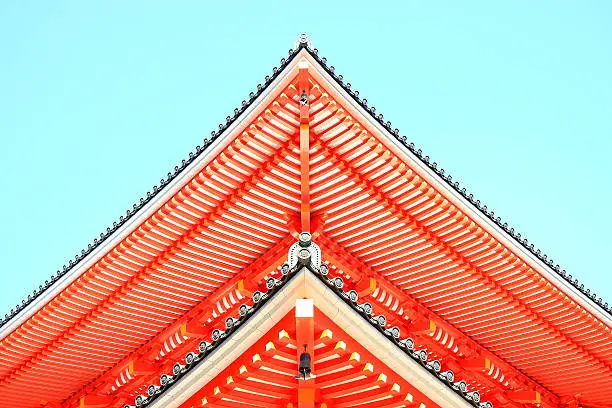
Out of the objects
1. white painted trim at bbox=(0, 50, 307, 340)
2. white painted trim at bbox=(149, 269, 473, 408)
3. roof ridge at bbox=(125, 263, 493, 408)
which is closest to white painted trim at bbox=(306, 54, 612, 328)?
white painted trim at bbox=(0, 50, 307, 340)

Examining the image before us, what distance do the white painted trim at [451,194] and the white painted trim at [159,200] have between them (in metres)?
0.65

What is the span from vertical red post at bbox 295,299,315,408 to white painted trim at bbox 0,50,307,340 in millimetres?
4031

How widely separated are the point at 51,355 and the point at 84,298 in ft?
6.17

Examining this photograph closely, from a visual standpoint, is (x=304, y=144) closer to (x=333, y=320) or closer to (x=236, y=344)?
(x=333, y=320)

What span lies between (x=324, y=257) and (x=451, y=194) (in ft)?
8.32

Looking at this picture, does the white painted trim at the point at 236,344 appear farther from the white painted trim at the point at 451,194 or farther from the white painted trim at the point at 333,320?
the white painted trim at the point at 451,194

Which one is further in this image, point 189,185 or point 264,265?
point 264,265

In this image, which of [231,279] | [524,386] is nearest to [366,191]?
[231,279]

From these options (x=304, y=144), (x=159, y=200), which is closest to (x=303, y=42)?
(x=304, y=144)

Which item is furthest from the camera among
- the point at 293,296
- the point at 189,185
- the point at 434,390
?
the point at 189,185

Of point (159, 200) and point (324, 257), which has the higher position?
point (159, 200)

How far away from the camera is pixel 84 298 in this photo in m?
11.9

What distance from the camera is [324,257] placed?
37.2 ft

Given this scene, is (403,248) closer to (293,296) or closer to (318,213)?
(318,213)
